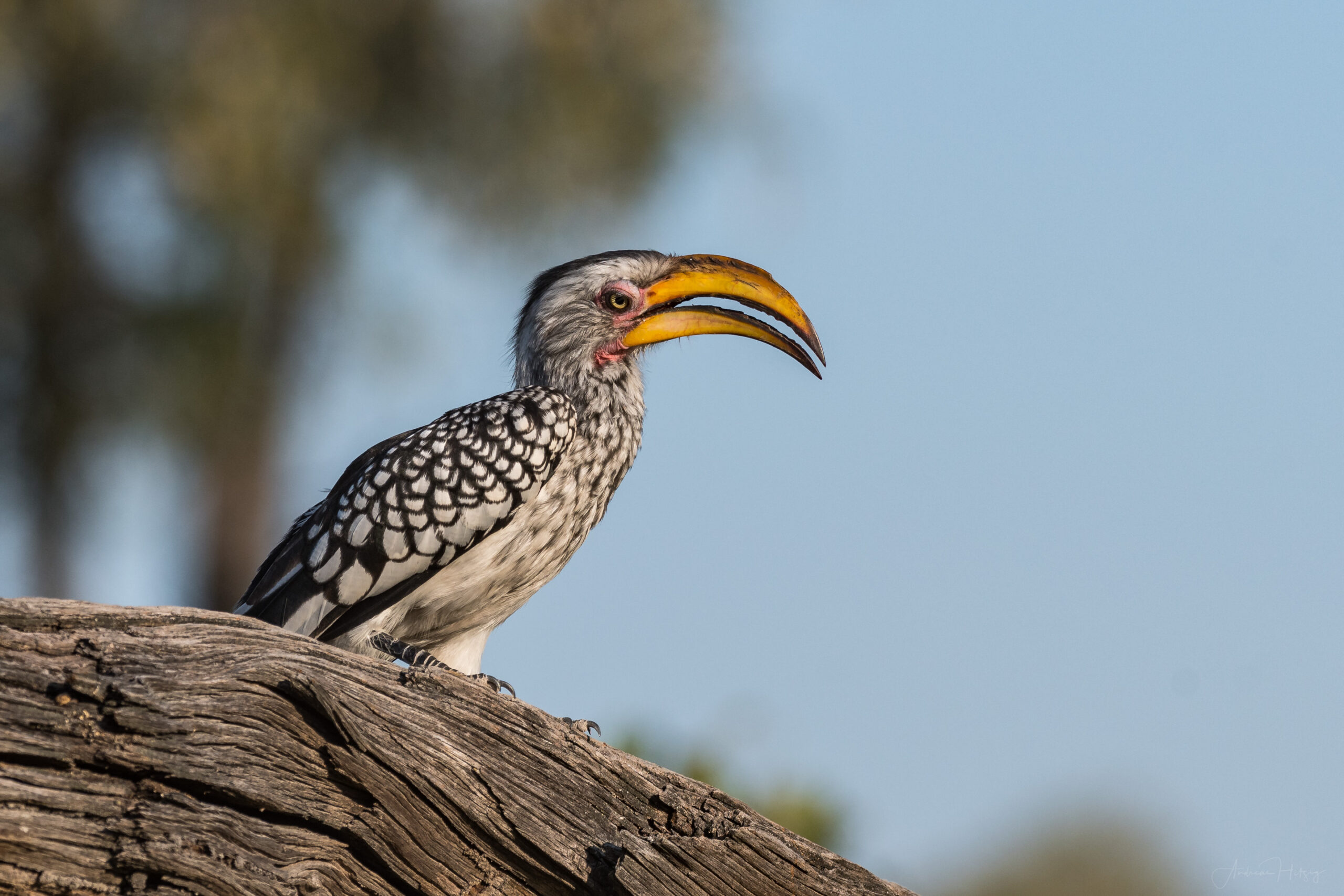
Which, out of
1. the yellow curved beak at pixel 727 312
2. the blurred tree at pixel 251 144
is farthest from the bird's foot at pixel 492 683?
the blurred tree at pixel 251 144

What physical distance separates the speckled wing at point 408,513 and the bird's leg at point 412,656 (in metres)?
0.12

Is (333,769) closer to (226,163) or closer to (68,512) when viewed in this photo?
(226,163)

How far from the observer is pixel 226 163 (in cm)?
A: 1501

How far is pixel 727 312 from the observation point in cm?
647

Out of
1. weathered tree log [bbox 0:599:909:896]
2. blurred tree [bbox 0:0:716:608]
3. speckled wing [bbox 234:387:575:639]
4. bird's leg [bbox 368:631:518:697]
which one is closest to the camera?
weathered tree log [bbox 0:599:909:896]

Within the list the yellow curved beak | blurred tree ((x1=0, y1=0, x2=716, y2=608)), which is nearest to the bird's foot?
the yellow curved beak

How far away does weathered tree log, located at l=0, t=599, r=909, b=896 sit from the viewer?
415cm

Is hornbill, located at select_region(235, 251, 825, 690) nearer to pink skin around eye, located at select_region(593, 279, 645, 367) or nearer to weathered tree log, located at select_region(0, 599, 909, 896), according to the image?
Result: pink skin around eye, located at select_region(593, 279, 645, 367)

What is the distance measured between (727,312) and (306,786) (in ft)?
10.0

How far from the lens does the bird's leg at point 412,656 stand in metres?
5.25

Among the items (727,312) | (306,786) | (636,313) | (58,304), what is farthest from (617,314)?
(58,304)

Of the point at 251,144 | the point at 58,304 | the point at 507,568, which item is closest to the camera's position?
the point at 507,568

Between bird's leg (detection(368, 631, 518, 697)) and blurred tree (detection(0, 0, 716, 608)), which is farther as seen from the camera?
blurred tree (detection(0, 0, 716, 608))

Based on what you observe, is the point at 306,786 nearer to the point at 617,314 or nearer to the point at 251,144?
the point at 617,314
